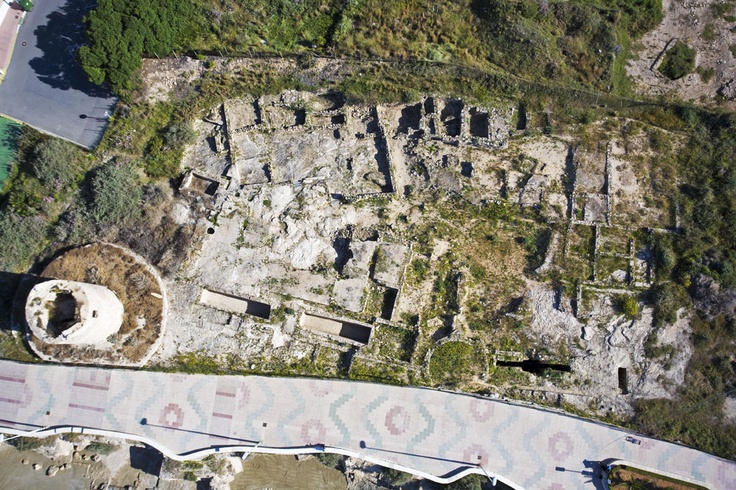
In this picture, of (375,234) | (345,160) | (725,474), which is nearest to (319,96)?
(345,160)

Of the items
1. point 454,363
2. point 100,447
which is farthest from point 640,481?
point 100,447

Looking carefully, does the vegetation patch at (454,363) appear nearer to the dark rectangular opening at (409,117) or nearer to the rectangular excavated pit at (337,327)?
the rectangular excavated pit at (337,327)

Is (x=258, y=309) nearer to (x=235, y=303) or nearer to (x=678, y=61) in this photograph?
(x=235, y=303)

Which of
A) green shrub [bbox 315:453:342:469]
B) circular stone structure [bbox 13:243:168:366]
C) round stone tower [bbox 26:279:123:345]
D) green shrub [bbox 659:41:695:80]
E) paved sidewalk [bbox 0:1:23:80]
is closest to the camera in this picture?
round stone tower [bbox 26:279:123:345]

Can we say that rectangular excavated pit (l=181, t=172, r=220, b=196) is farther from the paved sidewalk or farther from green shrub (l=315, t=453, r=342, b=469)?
green shrub (l=315, t=453, r=342, b=469)

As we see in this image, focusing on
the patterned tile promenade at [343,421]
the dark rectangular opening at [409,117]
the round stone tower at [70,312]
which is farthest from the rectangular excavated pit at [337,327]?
the dark rectangular opening at [409,117]

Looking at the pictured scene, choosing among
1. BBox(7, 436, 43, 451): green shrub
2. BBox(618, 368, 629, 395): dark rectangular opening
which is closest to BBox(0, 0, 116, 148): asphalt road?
BBox(7, 436, 43, 451): green shrub
